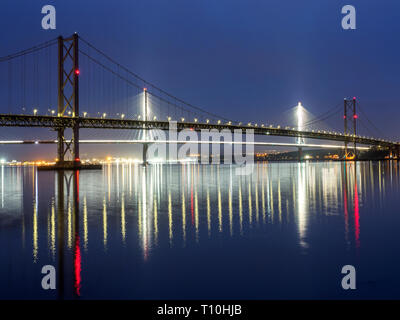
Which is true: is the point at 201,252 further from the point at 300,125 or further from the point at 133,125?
the point at 300,125

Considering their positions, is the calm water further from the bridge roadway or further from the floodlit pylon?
the floodlit pylon

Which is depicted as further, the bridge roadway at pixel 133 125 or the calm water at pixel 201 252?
the bridge roadway at pixel 133 125

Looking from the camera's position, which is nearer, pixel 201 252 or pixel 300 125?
pixel 201 252

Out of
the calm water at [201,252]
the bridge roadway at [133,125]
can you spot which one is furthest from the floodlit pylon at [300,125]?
the calm water at [201,252]

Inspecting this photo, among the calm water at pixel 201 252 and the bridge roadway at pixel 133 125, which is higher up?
the bridge roadway at pixel 133 125

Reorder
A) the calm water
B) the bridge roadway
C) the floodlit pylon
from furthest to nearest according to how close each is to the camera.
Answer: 1. the floodlit pylon
2. the bridge roadway
3. the calm water

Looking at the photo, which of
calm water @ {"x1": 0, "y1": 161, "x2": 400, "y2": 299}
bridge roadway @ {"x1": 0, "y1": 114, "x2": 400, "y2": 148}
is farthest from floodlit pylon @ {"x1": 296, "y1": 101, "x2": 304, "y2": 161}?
calm water @ {"x1": 0, "y1": 161, "x2": 400, "y2": 299}

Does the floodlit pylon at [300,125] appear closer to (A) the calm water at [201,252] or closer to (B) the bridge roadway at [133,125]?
(B) the bridge roadway at [133,125]

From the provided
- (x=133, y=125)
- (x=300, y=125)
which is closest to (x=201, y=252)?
(x=133, y=125)

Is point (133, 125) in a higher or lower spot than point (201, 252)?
higher

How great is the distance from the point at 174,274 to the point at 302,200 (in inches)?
359
